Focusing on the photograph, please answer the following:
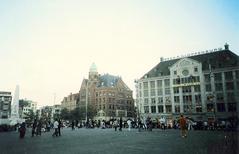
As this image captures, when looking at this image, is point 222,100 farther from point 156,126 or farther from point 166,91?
point 156,126

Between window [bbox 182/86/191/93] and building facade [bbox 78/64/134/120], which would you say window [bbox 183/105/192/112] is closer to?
window [bbox 182/86/191/93]

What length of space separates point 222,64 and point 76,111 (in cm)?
5684

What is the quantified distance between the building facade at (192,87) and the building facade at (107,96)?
1002 inches

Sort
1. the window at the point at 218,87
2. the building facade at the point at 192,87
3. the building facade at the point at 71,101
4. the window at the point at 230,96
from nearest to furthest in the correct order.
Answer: the window at the point at 230,96
the building facade at the point at 192,87
the window at the point at 218,87
the building facade at the point at 71,101

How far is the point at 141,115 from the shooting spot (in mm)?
79062

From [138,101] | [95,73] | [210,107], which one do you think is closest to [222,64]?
[210,107]

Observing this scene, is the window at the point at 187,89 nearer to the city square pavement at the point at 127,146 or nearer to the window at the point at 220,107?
the window at the point at 220,107

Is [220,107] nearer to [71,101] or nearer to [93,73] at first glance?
[93,73]

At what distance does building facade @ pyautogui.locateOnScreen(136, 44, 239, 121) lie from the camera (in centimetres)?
6469

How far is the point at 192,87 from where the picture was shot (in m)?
70.6

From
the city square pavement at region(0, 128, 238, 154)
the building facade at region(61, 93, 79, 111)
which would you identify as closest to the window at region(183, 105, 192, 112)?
the city square pavement at region(0, 128, 238, 154)

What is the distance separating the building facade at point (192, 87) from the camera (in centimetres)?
6469

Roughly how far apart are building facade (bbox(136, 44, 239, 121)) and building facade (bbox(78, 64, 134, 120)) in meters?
25.4

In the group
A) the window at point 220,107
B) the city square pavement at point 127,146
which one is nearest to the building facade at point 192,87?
the window at point 220,107
